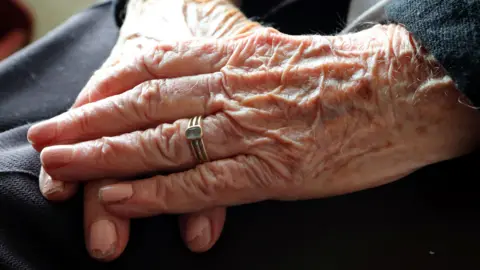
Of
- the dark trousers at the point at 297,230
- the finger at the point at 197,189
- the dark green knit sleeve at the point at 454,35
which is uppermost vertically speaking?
the dark green knit sleeve at the point at 454,35

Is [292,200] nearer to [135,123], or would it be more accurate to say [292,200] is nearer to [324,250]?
[324,250]

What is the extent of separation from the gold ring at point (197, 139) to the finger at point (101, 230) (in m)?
0.14

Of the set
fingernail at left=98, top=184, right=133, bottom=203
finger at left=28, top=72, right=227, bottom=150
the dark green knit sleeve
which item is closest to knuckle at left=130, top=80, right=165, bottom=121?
finger at left=28, top=72, right=227, bottom=150

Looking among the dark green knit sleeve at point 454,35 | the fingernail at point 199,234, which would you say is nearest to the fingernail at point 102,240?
the fingernail at point 199,234

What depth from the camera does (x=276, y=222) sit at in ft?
2.17

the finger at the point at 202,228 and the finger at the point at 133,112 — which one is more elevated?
the finger at the point at 133,112

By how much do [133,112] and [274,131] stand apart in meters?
0.21

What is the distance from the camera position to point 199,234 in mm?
624

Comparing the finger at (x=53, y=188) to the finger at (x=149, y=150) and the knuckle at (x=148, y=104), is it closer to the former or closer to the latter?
the finger at (x=149, y=150)

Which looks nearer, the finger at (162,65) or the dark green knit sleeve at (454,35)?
the dark green knit sleeve at (454,35)

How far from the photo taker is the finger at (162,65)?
697 millimetres

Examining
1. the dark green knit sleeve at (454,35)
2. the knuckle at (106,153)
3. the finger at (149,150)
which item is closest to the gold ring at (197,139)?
the finger at (149,150)

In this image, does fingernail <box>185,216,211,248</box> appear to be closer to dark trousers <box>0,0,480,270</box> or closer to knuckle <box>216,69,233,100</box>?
dark trousers <box>0,0,480,270</box>

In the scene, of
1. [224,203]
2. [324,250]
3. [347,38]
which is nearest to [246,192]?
[224,203]
